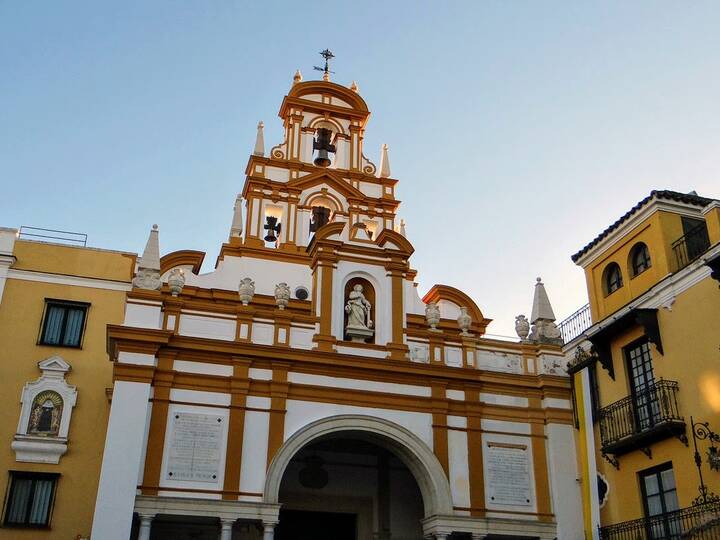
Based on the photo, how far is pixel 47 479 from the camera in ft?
66.4

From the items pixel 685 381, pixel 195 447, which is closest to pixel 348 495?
pixel 195 447

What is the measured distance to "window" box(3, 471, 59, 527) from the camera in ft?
64.4

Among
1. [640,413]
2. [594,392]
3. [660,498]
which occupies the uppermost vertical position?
[594,392]

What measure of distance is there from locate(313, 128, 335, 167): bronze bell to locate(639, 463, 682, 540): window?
14783 millimetres

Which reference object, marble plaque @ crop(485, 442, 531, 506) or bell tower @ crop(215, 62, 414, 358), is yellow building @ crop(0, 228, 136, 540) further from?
marble plaque @ crop(485, 442, 531, 506)

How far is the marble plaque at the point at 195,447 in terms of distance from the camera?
17.8 m

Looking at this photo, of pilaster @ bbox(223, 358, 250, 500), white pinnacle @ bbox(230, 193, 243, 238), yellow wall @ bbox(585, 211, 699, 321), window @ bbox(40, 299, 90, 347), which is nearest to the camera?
pilaster @ bbox(223, 358, 250, 500)

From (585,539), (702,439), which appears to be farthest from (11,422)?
(702,439)

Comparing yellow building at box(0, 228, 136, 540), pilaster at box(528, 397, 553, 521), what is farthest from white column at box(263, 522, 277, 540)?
pilaster at box(528, 397, 553, 521)

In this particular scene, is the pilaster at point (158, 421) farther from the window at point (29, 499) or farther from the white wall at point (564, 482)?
the white wall at point (564, 482)

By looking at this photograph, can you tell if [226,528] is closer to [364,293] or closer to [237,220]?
[364,293]

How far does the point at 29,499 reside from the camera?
1995cm

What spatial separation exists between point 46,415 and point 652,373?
14777 mm

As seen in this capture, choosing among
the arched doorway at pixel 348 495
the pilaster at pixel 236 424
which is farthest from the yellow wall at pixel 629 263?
the pilaster at pixel 236 424
